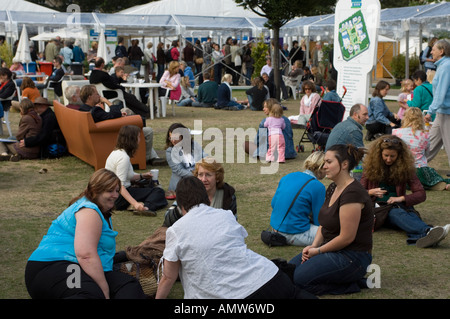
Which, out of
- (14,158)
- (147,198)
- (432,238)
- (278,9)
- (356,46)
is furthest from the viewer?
(278,9)

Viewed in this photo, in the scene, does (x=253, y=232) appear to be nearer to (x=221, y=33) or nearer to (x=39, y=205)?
(x=39, y=205)

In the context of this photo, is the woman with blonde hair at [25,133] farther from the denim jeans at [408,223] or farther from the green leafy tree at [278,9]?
the green leafy tree at [278,9]

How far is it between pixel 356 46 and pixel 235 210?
30.2 feet

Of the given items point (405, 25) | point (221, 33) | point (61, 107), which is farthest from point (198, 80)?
point (61, 107)

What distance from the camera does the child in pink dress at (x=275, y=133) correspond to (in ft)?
35.5

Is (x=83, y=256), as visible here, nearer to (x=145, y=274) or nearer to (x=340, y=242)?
(x=145, y=274)

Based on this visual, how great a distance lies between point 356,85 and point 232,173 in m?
5.31

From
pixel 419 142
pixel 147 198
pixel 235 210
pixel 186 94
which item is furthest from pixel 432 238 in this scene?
pixel 186 94

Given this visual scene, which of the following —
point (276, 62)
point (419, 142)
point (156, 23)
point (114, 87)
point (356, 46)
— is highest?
point (156, 23)

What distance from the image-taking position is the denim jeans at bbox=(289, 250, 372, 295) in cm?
483

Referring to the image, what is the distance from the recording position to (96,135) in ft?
31.7

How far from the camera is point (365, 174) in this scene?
6.58 metres

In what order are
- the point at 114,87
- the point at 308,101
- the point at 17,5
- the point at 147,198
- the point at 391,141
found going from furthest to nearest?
the point at 17,5
the point at 308,101
the point at 114,87
the point at 147,198
the point at 391,141

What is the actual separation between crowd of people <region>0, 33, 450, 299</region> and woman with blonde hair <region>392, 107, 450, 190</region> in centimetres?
1
